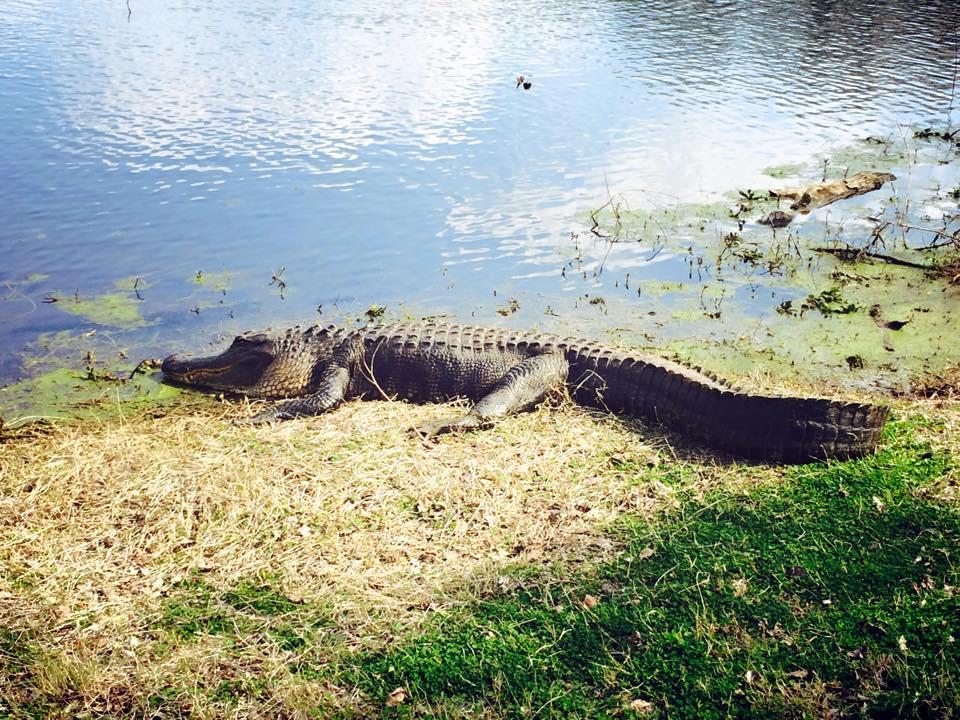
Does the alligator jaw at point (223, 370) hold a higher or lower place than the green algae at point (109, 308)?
lower

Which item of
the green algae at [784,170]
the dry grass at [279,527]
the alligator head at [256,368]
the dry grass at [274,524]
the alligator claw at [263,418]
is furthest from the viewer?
the green algae at [784,170]

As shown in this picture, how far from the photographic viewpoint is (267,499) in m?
5.04

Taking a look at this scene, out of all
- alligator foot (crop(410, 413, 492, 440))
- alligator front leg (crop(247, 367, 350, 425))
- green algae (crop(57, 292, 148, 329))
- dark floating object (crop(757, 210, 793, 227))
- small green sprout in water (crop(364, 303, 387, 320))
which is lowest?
dark floating object (crop(757, 210, 793, 227))

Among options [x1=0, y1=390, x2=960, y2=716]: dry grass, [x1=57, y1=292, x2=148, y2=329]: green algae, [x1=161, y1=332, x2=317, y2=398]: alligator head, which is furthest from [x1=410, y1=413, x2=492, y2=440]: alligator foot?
[x1=57, y1=292, x2=148, y2=329]: green algae

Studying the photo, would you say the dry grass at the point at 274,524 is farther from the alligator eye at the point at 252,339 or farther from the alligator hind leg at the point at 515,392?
the alligator eye at the point at 252,339

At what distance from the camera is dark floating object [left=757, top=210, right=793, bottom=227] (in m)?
10.2

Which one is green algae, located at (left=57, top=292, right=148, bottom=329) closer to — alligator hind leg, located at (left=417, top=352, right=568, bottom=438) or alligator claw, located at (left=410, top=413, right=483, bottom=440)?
alligator claw, located at (left=410, top=413, right=483, bottom=440)

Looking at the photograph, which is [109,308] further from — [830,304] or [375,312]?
[830,304]

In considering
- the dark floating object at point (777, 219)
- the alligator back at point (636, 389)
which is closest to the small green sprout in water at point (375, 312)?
the alligator back at point (636, 389)

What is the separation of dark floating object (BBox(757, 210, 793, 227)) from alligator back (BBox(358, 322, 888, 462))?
4.47 metres

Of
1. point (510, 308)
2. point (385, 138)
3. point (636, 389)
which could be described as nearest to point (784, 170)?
point (510, 308)

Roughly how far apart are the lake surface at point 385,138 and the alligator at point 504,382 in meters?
1.20

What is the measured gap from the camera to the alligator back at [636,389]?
5309mm

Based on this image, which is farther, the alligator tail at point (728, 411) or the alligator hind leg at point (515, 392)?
the alligator hind leg at point (515, 392)
